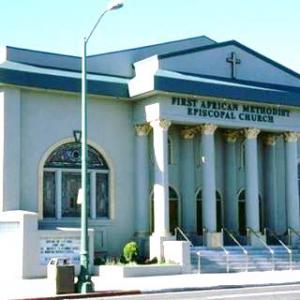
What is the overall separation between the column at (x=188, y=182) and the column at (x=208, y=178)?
1.60 m

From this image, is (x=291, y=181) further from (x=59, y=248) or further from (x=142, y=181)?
(x=59, y=248)

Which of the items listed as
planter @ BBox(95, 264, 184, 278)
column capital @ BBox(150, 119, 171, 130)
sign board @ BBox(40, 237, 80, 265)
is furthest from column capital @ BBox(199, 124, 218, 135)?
sign board @ BBox(40, 237, 80, 265)

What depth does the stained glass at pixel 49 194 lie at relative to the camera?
105 ft

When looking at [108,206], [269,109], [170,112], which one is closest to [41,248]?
[108,206]

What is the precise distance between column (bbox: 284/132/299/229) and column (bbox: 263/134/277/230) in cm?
112

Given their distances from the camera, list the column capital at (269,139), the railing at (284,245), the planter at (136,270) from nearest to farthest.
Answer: the planter at (136,270) → the railing at (284,245) → the column capital at (269,139)

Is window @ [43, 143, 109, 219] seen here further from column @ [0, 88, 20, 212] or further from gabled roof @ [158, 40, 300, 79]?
gabled roof @ [158, 40, 300, 79]

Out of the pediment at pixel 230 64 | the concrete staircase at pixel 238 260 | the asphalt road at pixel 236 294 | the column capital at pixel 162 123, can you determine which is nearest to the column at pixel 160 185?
the column capital at pixel 162 123

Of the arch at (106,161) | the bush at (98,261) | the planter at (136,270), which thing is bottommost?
the planter at (136,270)

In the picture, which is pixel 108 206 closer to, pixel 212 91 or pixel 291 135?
pixel 212 91

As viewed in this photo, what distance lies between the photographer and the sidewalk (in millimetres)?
22250

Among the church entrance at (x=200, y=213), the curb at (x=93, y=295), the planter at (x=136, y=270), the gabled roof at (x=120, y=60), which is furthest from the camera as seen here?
the church entrance at (x=200, y=213)

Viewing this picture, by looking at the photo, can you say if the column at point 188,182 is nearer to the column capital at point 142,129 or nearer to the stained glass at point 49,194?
the column capital at point 142,129

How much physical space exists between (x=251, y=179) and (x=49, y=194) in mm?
9963
